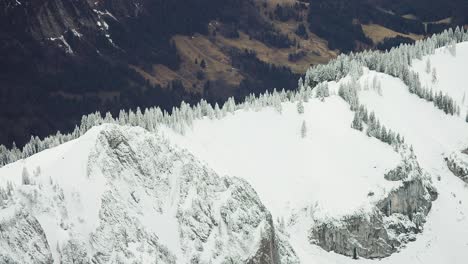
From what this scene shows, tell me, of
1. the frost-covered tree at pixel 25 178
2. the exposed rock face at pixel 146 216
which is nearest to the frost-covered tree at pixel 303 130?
the exposed rock face at pixel 146 216

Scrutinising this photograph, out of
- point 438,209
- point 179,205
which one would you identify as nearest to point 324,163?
point 438,209

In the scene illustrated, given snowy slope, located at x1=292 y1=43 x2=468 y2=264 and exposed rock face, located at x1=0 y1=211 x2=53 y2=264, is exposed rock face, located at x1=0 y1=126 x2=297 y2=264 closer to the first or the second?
exposed rock face, located at x1=0 y1=211 x2=53 y2=264

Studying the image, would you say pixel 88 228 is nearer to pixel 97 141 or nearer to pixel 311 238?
pixel 97 141

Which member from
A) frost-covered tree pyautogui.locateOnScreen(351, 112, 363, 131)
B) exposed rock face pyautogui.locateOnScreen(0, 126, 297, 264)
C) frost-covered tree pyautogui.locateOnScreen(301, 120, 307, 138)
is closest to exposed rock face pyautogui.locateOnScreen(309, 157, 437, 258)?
exposed rock face pyautogui.locateOnScreen(0, 126, 297, 264)

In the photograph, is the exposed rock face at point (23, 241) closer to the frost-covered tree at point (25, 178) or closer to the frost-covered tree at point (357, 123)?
the frost-covered tree at point (25, 178)

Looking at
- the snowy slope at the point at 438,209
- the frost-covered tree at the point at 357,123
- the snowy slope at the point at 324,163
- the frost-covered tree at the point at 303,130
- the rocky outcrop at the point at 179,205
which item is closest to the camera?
the rocky outcrop at the point at 179,205
